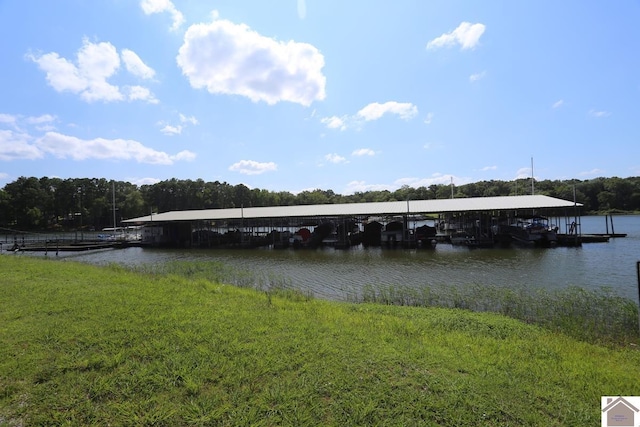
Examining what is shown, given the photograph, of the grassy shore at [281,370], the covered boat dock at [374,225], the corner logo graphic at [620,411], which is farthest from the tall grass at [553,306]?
the covered boat dock at [374,225]

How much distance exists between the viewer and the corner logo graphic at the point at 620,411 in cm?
384

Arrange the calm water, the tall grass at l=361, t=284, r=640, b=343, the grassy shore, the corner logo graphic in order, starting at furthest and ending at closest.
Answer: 1. the calm water
2. the tall grass at l=361, t=284, r=640, b=343
3. the corner logo graphic
4. the grassy shore

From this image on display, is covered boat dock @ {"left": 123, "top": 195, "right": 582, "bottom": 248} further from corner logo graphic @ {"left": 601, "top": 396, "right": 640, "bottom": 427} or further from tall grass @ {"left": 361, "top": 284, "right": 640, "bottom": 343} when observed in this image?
corner logo graphic @ {"left": 601, "top": 396, "right": 640, "bottom": 427}

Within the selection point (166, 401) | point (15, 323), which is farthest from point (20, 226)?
point (166, 401)

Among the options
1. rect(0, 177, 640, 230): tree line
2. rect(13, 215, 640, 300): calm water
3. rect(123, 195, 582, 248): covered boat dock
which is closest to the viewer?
rect(13, 215, 640, 300): calm water

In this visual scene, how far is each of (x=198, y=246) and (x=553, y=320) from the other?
38.5 m

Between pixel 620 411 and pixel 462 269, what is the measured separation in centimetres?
1725

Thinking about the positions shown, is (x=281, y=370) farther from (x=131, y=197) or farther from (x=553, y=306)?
(x=131, y=197)

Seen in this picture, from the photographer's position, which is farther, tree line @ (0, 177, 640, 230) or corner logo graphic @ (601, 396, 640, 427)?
tree line @ (0, 177, 640, 230)

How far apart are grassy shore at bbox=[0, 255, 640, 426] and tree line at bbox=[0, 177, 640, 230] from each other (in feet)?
228

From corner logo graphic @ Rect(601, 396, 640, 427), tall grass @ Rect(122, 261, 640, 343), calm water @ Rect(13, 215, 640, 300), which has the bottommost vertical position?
calm water @ Rect(13, 215, 640, 300)

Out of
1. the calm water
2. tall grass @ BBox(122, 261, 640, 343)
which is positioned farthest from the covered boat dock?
tall grass @ BBox(122, 261, 640, 343)

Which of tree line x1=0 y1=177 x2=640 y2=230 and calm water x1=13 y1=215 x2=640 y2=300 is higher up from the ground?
tree line x1=0 y1=177 x2=640 y2=230

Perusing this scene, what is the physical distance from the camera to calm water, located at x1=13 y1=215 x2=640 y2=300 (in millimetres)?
15734
